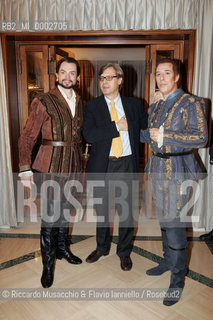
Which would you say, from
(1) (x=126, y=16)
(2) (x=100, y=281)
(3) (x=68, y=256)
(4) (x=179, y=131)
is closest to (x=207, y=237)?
(2) (x=100, y=281)

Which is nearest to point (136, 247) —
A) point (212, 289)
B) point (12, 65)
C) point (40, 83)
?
point (212, 289)

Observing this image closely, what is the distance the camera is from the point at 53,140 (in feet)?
6.32

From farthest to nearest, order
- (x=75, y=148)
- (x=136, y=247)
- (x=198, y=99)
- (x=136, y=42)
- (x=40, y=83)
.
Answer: (x=40, y=83), (x=136, y=42), (x=136, y=247), (x=75, y=148), (x=198, y=99)

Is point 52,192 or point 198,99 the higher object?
point 198,99

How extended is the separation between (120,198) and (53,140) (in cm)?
70

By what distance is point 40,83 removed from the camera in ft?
10.2

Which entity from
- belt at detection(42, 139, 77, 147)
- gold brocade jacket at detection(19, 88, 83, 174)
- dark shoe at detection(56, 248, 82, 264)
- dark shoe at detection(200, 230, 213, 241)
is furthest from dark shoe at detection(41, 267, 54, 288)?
dark shoe at detection(200, 230, 213, 241)

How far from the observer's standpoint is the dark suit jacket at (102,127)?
6.52 ft

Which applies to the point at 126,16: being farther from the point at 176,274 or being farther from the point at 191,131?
the point at 176,274

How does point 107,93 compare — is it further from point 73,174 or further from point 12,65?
point 12,65

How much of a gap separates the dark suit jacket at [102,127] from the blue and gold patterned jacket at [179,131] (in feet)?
1.02

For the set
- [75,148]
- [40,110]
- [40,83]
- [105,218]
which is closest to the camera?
[40,110]

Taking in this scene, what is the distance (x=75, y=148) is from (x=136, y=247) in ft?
3.84

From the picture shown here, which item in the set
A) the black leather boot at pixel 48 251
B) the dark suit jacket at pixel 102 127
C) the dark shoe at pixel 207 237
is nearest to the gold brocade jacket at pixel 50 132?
the dark suit jacket at pixel 102 127
